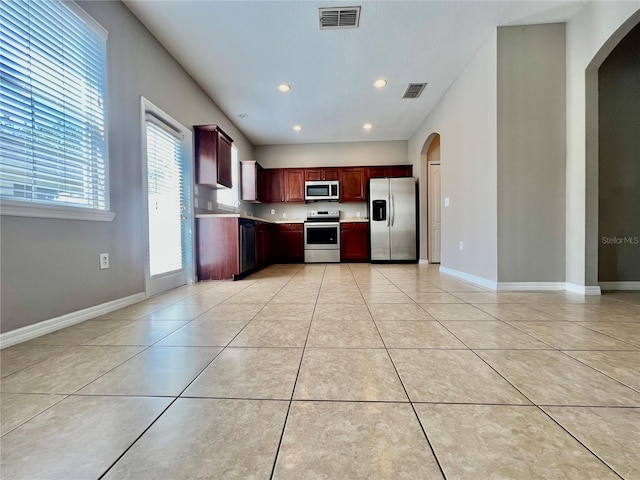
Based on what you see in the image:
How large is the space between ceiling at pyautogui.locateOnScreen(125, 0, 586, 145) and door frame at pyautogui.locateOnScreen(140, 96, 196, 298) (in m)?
0.75

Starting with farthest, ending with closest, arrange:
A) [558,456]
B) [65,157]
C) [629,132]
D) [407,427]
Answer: [629,132] < [65,157] < [407,427] < [558,456]

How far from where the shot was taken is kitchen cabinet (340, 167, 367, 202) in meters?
6.04

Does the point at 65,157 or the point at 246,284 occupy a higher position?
the point at 65,157

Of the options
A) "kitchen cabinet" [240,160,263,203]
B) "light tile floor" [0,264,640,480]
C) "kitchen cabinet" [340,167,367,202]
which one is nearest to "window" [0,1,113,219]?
"light tile floor" [0,264,640,480]

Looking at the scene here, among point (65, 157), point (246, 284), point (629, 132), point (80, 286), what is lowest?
point (246, 284)

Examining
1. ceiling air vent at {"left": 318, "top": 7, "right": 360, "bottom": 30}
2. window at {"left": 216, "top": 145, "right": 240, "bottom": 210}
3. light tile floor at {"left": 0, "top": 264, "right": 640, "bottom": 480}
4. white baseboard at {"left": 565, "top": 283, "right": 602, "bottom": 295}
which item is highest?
ceiling air vent at {"left": 318, "top": 7, "right": 360, "bottom": 30}

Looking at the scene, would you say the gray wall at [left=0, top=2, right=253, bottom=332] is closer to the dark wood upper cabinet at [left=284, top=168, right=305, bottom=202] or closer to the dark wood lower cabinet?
the dark wood lower cabinet

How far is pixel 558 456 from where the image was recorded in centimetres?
71

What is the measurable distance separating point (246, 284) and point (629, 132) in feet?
14.4

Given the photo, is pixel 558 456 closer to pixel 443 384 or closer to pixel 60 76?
pixel 443 384

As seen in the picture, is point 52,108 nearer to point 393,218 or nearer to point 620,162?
point 620,162

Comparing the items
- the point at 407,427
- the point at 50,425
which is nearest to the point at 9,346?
the point at 50,425

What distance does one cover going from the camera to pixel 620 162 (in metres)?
2.81

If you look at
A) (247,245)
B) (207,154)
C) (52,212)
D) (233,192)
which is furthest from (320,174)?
(52,212)
